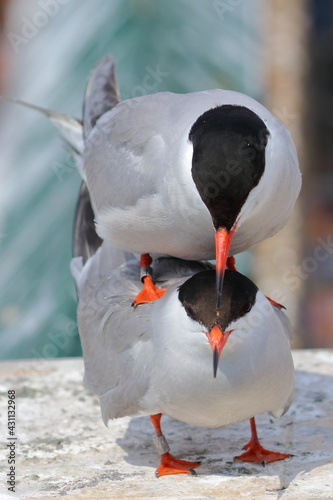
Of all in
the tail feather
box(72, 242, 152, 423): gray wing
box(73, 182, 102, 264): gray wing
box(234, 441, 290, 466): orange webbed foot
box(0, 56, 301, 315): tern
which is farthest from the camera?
the tail feather

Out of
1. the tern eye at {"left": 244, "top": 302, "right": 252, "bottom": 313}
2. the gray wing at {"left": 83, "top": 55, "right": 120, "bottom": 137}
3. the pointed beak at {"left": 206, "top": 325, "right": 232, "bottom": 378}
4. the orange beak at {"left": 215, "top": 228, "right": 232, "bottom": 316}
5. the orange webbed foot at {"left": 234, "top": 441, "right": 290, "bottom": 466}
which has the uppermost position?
the gray wing at {"left": 83, "top": 55, "right": 120, "bottom": 137}

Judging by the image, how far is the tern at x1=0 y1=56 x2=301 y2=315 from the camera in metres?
2.70

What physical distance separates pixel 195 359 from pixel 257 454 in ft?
1.97

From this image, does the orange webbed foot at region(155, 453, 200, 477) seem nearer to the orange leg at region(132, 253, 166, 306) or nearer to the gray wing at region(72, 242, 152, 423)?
the gray wing at region(72, 242, 152, 423)

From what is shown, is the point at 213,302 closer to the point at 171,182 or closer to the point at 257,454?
the point at 171,182

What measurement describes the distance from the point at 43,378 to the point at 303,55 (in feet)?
10.2

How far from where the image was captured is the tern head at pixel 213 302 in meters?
2.61

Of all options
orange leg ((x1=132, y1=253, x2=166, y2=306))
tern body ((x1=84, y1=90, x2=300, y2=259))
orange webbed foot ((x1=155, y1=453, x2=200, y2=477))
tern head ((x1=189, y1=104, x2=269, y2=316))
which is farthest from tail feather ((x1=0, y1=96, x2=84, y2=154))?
Result: orange webbed foot ((x1=155, y1=453, x2=200, y2=477))

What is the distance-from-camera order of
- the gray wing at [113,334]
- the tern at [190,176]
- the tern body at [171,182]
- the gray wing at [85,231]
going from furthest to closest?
the gray wing at [85,231], the gray wing at [113,334], the tern body at [171,182], the tern at [190,176]

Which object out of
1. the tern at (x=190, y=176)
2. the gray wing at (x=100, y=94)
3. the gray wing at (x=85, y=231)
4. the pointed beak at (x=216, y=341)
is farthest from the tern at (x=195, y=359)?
the gray wing at (x=100, y=94)

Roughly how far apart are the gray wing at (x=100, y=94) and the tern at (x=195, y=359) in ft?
3.03

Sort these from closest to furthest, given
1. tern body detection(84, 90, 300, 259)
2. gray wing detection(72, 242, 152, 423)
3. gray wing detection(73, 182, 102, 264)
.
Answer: tern body detection(84, 90, 300, 259), gray wing detection(72, 242, 152, 423), gray wing detection(73, 182, 102, 264)

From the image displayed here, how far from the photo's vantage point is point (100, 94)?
394cm

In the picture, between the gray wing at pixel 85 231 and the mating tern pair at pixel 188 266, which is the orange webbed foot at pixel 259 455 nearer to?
the mating tern pair at pixel 188 266
